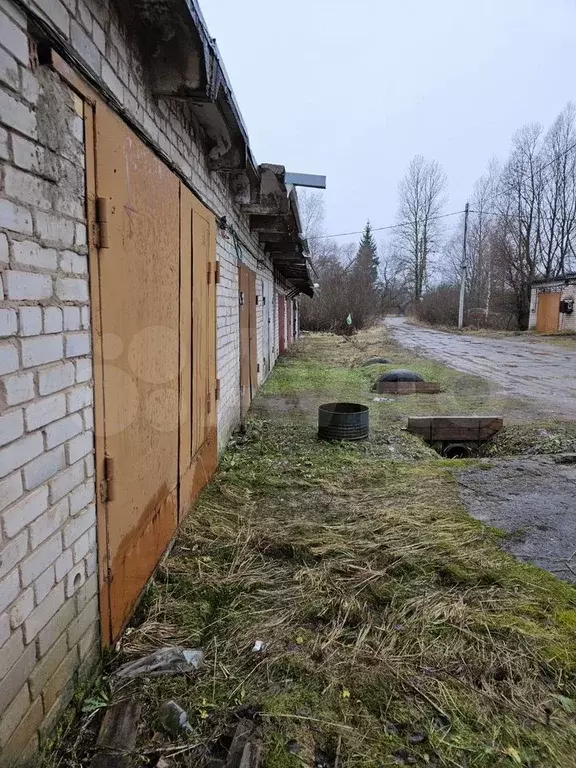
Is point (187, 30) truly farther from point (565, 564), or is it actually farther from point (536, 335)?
point (536, 335)

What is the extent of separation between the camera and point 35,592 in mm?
1564

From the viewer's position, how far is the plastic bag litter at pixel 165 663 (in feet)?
6.83

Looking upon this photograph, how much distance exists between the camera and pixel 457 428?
6.57 m

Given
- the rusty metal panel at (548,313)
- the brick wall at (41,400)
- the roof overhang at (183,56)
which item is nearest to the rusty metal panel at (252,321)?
the roof overhang at (183,56)

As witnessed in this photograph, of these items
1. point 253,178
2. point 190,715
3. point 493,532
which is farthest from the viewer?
point 253,178

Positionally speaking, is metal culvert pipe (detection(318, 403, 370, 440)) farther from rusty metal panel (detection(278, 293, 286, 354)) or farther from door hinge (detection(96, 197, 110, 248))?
rusty metal panel (detection(278, 293, 286, 354))

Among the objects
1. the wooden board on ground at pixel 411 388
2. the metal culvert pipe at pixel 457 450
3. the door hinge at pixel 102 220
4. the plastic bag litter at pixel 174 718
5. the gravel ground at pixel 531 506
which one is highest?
the door hinge at pixel 102 220

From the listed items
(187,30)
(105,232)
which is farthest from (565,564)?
(187,30)

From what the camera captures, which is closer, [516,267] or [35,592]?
[35,592]

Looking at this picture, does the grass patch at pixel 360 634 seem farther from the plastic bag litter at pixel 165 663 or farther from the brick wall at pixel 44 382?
the brick wall at pixel 44 382

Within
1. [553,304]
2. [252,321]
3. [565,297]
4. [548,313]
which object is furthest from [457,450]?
[548,313]

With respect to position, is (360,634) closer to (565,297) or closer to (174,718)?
(174,718)

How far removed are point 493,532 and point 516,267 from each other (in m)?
31.5

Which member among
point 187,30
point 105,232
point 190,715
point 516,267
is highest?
point 516,267
